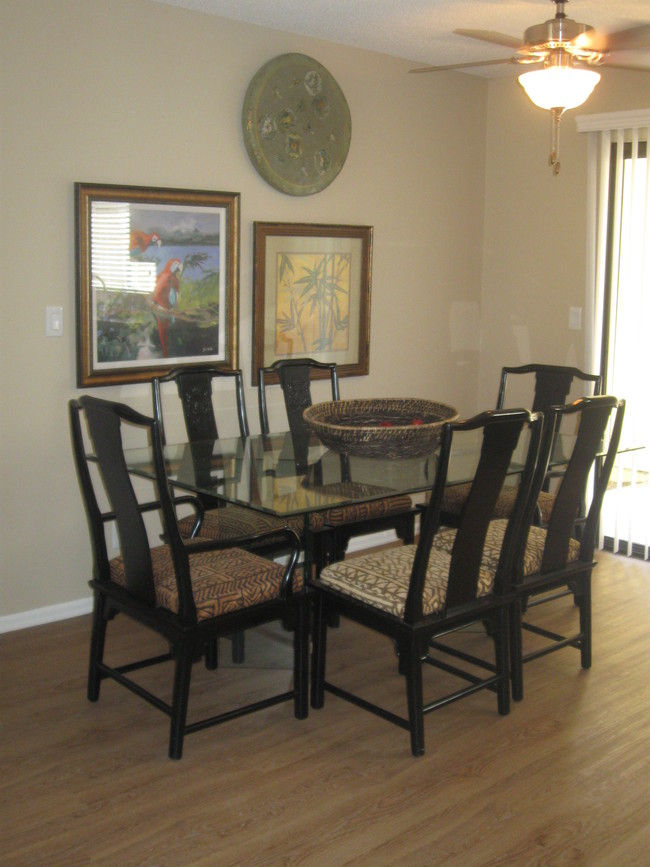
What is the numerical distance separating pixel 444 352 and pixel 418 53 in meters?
1.61

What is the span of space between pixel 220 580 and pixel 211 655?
65 cm

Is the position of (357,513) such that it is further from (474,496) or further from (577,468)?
(474,496)

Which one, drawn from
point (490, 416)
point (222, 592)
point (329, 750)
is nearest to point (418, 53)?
point (490, 416)

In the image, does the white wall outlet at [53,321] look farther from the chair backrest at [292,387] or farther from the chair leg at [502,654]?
the chair leg at [502,654]

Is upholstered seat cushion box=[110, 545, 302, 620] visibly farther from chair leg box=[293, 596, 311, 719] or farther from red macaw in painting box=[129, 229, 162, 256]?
red macaw in painting box=[129, 229, 162, 256]

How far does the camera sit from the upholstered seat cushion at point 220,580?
2.80 meters

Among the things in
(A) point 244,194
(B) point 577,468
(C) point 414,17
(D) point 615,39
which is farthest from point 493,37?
(B) point 577,468

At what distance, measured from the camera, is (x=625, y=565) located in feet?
15.4

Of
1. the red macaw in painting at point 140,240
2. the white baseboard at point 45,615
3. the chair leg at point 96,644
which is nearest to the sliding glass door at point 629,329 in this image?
the red macaw in painting at point 140,240

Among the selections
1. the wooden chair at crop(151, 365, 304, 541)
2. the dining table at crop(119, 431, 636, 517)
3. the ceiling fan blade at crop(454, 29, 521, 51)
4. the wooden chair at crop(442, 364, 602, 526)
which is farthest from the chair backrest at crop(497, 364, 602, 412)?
the ceiling fan blade at crop(454, 29, 521, 51)

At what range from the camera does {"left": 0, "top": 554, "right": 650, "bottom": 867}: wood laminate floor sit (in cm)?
242

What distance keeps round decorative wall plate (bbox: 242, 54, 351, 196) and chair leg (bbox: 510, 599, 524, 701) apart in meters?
2.27

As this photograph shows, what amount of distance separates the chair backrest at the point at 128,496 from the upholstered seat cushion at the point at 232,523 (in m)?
0.58

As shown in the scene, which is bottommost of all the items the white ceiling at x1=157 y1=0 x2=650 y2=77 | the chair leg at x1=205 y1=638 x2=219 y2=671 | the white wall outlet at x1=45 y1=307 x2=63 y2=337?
the chair leg at x1=205 y1=638 x2=219 y2=671
